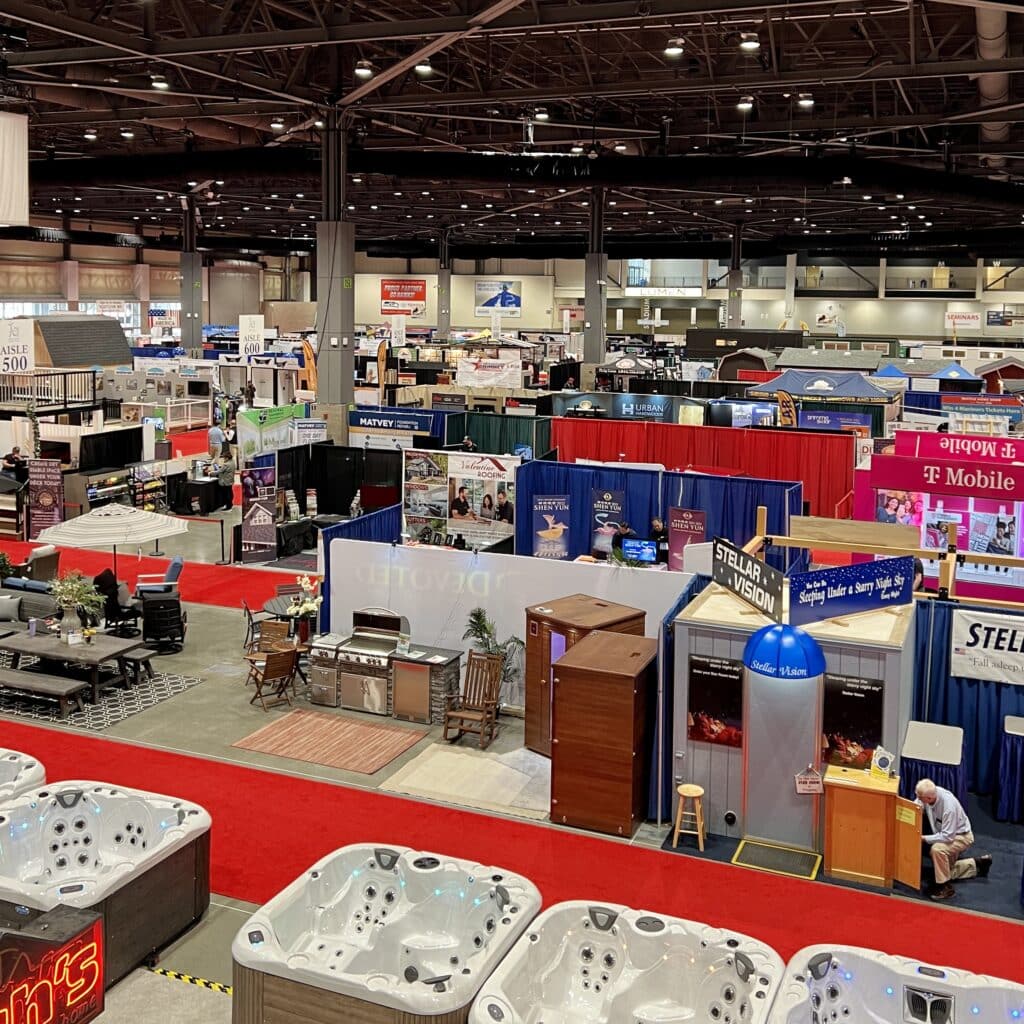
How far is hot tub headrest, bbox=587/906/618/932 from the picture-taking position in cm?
656

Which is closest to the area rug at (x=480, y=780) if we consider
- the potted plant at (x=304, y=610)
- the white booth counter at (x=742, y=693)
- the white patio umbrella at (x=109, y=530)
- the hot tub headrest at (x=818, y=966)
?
the white booth counter at (x=742, y=693)

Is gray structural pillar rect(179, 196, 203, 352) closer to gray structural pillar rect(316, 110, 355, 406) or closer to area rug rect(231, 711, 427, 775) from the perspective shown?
gray structural pillar rect(316, 110, 355, 406)

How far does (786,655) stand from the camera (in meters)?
8.39

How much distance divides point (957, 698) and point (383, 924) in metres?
5.66

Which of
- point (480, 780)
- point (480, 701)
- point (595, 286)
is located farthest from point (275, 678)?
point (595, 286)

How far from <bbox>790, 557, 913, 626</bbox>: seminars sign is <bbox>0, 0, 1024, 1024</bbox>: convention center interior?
0.09 feet

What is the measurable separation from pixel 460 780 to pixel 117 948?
4028mm

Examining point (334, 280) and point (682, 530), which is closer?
point (682, 530)

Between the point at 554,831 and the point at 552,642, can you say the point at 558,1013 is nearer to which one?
the point at 554,831

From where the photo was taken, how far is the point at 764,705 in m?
9.36

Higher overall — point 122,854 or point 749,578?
point 749,578

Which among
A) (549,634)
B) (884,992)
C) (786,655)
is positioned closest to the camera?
(884,992)

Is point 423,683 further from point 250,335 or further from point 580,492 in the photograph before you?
point 250,335

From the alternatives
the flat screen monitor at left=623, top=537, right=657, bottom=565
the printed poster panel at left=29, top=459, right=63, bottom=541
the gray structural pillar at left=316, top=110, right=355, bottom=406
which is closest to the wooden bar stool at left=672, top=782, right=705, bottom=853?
the flat screen monitor at left=623, top=537, right=657, bottom=565
